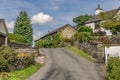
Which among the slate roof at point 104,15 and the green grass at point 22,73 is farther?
the slate roof at point 104,15

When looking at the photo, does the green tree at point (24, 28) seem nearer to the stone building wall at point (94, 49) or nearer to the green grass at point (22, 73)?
the stone building wall at point (94, 49)

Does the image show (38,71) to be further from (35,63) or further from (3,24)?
(3,24)

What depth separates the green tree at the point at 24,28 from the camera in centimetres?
10023

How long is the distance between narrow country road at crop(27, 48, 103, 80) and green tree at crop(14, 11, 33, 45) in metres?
52.9

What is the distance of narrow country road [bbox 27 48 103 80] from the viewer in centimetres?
3281

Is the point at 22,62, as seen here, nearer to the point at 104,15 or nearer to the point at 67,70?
the point at 67,70

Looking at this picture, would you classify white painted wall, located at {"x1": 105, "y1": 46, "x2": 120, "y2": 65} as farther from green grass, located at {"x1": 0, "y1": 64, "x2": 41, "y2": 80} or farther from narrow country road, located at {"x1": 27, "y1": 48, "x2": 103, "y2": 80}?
green grass, located at {"x1": 0, "y1": 64, "x2": 41, "y2": 80}

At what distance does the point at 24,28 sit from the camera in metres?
101

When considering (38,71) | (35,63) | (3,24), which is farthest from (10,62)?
(3,24)

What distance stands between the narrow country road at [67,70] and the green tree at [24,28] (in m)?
52.9

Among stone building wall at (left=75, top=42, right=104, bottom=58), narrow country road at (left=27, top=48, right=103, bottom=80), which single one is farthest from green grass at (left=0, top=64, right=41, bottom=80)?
stone building wall at (left=75, top=42, right=104, bottom=58)

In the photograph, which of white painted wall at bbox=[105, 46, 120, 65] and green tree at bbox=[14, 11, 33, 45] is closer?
→ white painted wall at bbox=[105, 46, 120, 65]

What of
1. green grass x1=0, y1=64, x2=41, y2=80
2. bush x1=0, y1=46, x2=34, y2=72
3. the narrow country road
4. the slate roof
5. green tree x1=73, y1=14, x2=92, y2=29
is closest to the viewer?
green grass x1=0, y1=64, x2=41, y2=80

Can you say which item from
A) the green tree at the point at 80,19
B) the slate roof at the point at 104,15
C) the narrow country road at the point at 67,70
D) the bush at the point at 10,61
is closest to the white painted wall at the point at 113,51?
the narrow country road at the point at 67,70
